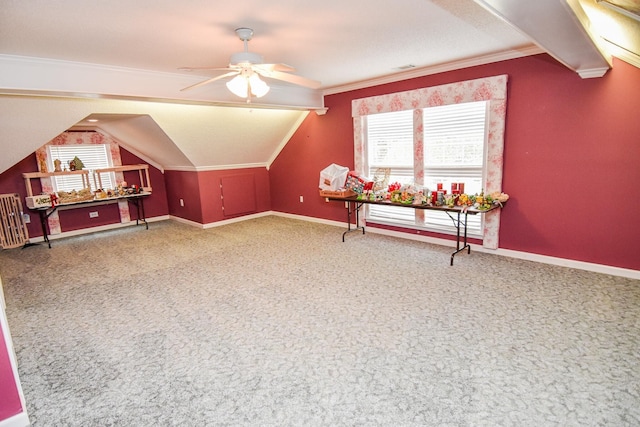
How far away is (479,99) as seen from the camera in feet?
12.5

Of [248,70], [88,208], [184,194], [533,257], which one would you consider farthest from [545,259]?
[88,208]

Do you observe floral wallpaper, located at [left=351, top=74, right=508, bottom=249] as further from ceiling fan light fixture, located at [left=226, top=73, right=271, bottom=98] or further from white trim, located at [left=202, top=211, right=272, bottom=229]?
white trim, located at [left=202, top=211, right=272, bottom=229]

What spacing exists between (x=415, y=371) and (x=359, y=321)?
0.67 meters

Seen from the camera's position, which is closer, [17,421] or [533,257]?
[17,421]

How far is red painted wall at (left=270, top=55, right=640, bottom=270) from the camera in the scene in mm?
3107

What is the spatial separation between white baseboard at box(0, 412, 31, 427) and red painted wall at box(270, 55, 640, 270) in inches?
171

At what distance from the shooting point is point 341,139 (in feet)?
17.7

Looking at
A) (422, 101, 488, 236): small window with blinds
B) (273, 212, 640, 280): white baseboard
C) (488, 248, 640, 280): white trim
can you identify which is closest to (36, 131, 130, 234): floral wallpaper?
(273, 212, 640, 280): white baseboard

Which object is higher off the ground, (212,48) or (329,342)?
(212,48)

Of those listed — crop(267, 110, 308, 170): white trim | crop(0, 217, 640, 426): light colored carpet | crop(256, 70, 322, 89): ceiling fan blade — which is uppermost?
crop(256, 70, 322, 89): ceiling fan blade

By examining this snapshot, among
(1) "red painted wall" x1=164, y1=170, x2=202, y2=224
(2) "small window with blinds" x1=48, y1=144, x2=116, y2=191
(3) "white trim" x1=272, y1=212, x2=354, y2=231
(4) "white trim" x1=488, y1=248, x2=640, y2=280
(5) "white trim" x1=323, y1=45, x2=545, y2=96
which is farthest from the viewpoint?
(1) "red painted wall" x1=164, y1=170, x2=202, y2=224

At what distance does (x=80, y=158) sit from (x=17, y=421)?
526cm

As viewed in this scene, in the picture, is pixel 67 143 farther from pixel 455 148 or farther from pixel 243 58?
pixel 455 148

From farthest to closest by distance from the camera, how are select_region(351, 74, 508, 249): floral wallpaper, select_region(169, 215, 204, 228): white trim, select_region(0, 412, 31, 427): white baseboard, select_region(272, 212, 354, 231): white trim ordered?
select_region(169, 215, 204, 228): white trim → select_region(272, 212, 354, 231): white trim → select_region(351, 74, 508, 249): floral wallpaper → select_region(0, 412, 31, 427): white baseboard
